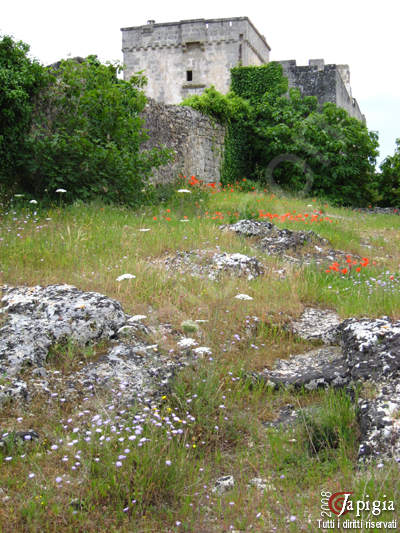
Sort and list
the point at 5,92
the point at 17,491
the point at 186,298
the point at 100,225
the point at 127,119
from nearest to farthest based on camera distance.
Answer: the point at 17,491, the point at 186,298, the point at 100,225, the point at 5,92, the point at 127,119

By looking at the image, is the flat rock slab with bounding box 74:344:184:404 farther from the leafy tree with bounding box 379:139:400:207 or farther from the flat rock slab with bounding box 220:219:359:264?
the leafy tree with bounding box 379:139:400:207

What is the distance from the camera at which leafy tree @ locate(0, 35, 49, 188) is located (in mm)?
8461

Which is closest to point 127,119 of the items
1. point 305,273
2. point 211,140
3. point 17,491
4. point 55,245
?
point 55,245

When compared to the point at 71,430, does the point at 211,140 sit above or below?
above

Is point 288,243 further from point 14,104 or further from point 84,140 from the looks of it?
point 14,104

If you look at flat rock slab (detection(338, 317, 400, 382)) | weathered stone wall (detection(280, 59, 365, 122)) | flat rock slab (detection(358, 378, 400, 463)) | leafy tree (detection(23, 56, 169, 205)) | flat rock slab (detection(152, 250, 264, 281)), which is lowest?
flat rock slab (detection(358, 378, 400, 463))

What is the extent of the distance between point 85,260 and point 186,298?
156 centimetres

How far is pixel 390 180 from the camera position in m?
18.6

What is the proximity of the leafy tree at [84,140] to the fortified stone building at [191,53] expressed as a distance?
16.8 m

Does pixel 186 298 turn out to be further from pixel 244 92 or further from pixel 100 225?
pixel 244 92

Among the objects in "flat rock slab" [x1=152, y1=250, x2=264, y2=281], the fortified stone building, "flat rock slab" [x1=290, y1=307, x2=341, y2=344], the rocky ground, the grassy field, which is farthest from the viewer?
the fortified stone building

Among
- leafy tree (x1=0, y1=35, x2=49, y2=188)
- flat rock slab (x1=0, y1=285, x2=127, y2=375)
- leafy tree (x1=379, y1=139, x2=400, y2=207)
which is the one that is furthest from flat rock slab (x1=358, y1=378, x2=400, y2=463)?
leafy tree (x1=379, y1=139, x2=400, y2=207)

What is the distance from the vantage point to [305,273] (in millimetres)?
5973

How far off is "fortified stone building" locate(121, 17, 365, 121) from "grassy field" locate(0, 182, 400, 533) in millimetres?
21215
